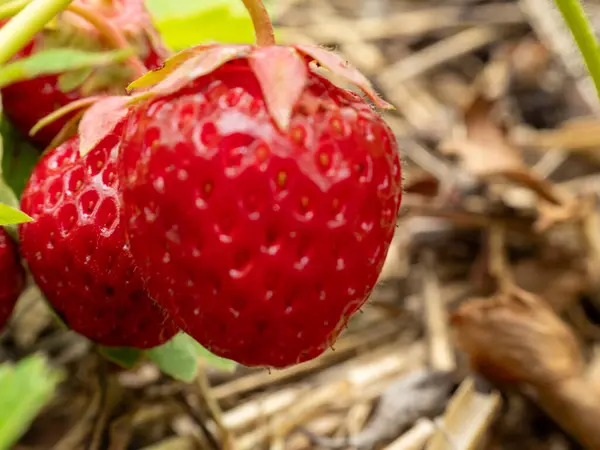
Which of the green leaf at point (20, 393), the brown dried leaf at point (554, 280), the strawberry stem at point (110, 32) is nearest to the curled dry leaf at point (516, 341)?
the brown dried leaf at point (554, 280)

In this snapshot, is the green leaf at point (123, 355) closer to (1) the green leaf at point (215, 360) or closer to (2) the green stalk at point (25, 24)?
(1) the green leaf at point (215, 360)

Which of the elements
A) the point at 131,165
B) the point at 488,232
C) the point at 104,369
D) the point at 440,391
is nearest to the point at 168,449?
the point at 104,369

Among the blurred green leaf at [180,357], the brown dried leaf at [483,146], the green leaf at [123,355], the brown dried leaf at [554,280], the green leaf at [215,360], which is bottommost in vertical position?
the brown dried leaf at [554,280]

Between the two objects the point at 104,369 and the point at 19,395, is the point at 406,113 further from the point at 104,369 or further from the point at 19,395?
the point at 19,395

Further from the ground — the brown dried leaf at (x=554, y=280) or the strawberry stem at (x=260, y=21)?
the strawberry stem at (x=260, y=21)

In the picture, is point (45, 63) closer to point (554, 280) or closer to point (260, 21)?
point (260, 21)

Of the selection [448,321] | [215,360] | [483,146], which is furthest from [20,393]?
[483,146]

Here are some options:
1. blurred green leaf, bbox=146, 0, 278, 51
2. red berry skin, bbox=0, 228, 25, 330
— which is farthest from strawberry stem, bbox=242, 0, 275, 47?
blurred green leaf, bbox=146, 0, 278, 51
